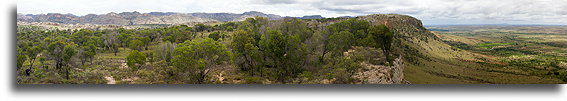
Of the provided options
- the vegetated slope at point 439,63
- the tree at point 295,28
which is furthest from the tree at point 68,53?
the vegetated slope at point 439,63

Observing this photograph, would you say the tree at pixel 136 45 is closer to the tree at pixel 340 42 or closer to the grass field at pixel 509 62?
the tree at pixel 340 42

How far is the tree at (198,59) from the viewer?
7.27 m

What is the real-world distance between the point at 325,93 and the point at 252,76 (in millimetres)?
2390

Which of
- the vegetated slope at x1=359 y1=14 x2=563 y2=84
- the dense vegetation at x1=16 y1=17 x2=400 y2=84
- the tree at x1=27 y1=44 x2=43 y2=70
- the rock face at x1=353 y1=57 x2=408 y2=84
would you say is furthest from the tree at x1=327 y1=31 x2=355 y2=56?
the tree at x1=27 y1=44 x2=43 y2=70

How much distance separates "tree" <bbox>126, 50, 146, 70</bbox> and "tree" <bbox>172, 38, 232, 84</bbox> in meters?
1.39

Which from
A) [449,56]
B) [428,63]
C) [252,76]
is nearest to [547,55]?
[449,56]

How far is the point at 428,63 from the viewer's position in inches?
297

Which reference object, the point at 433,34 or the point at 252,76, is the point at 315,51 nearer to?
the point at 252,76

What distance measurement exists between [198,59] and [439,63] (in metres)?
7.37

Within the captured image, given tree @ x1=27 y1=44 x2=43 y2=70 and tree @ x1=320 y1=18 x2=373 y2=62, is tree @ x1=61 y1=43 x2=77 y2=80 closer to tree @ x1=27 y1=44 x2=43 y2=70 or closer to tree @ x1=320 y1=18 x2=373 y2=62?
tree @ x1=27 y1=44 x2=43 y2=70

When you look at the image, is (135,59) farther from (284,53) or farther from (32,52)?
(284,53)

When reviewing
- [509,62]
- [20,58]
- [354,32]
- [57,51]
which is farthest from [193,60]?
[509,62]

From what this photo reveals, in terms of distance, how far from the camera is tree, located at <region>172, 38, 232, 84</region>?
7270mm

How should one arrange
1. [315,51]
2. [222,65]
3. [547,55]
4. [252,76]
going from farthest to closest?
[315,51]
[222,65]
[252,76]
[547,55]
